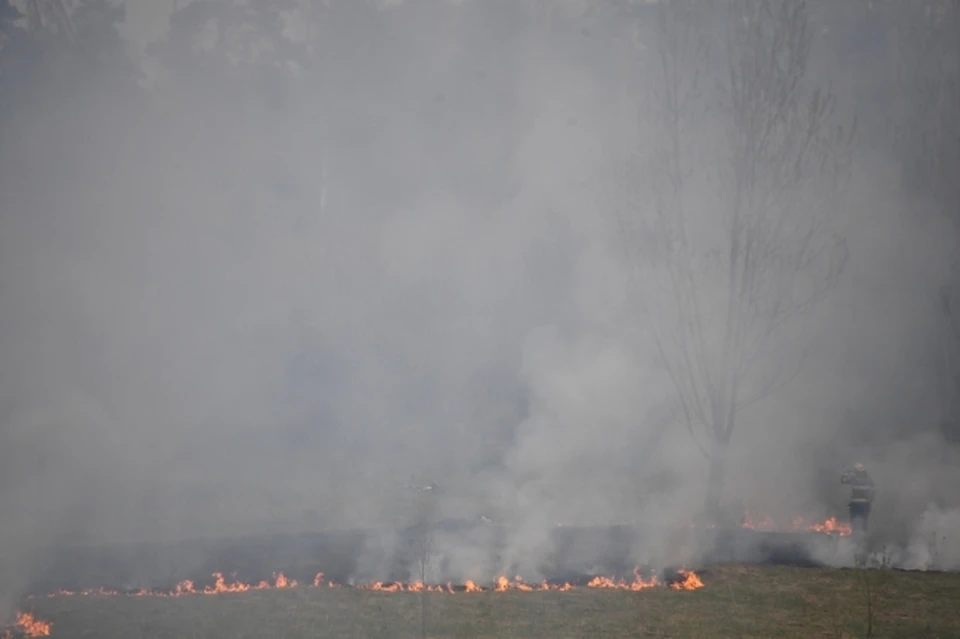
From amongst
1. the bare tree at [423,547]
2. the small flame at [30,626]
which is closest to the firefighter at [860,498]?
the bare tree at [423,547]

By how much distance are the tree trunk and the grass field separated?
2.50 meters

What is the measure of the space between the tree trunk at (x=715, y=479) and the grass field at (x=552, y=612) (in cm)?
250

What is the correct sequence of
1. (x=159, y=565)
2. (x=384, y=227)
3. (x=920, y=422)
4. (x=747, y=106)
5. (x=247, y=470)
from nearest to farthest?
(x=159, y=565), (x=747, y=106), (x=247, y=470), (x=920, y=422), (x=384, y=227)

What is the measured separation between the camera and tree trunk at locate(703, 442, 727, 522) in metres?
12.5

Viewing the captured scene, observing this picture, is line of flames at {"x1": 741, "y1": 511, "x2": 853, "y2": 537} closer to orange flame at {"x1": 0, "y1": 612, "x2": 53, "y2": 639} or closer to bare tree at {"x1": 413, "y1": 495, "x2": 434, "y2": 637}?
bare tree at {"x1": 413, "y1": 495, "x2": 434, "y2": 637}

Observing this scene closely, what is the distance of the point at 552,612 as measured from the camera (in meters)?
8.70

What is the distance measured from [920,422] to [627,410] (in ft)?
39.1

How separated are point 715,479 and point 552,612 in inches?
216

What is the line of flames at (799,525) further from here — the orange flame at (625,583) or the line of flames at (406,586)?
the orange flame at (625,583)

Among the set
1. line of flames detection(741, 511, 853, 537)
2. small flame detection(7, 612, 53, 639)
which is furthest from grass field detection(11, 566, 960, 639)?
line of flames detection(741, 511, 853, 537)

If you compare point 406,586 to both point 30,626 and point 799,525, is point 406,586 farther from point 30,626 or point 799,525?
point 799,525

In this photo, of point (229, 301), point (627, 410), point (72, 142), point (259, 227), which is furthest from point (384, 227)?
point (627, 410)

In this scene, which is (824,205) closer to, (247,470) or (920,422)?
Result: (920,422)

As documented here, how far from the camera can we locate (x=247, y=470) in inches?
779
